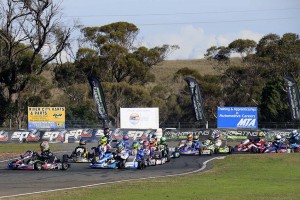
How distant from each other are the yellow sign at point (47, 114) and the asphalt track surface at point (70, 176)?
22.4m

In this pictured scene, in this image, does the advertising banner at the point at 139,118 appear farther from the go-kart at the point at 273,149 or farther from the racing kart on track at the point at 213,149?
the go-kart at the point at 273,149

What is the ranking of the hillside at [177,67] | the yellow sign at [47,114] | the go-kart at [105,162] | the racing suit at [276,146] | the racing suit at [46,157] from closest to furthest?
the racing suit at [46,157], the go-kart at [105,162], the racing suit at [276,146], the yellow sign at [47,114], the hillside at [177,67]

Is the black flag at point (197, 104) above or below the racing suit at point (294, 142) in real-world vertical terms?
above

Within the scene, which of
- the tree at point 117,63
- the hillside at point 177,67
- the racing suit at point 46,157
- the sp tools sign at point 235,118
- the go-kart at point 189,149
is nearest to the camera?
the racing suit at point 46,157

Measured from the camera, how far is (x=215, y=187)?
2045cm

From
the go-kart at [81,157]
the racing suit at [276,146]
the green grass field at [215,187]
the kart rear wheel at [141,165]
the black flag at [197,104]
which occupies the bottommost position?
the green grass field at [215,187]

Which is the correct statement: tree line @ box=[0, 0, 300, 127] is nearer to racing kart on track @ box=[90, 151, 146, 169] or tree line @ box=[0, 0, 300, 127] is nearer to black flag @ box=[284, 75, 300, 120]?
black flag @ box=[284, 75, 300, 120]

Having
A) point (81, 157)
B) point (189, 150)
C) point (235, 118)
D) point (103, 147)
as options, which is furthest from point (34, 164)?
point (235, 118)

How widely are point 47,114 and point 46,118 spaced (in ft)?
1.07

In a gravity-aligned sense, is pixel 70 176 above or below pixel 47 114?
below

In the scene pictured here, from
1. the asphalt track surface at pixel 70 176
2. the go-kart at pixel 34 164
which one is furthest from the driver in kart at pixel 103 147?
the go-kart at pixel 34 164

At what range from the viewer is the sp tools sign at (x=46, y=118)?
54.6m

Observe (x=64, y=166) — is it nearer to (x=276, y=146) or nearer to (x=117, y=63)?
(x=276, y=146)

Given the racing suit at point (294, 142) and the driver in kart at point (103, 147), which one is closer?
the driver in kart at point (103, 147)
